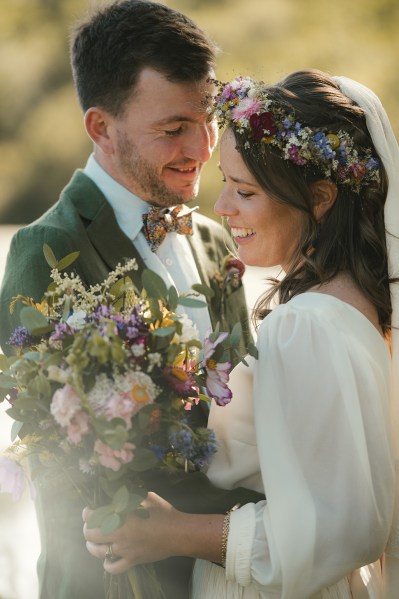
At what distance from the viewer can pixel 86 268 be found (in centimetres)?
327

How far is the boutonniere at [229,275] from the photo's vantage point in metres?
3.88

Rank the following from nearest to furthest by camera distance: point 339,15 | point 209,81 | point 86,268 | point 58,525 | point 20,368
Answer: point 20,368
point 58,525
point 86,268
point 209,81
point 339,15

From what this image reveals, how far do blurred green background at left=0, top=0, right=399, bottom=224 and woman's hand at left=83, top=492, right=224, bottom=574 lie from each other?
12.3 m

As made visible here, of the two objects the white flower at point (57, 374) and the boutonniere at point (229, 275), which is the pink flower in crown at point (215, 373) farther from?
the boutonniere at point (229, 275)

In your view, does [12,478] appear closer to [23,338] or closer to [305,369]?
[23,338]

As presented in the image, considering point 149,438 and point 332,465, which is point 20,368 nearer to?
point 149,438

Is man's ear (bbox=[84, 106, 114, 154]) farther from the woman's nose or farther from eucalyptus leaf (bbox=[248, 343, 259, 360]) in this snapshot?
eucalyptus leaf (bbox=[248, 343, 259, 360])

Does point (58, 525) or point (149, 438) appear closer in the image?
point (149, 438)

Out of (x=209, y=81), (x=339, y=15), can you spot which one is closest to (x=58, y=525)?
(x=209, y=81)

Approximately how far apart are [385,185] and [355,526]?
1097mm

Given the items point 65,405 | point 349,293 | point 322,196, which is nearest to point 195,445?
point 65,405

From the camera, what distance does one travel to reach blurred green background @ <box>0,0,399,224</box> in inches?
584

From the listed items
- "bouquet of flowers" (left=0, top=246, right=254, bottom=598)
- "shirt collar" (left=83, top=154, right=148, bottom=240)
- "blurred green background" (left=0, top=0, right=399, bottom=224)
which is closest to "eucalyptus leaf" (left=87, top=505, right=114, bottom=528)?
"bouquet of flowers" (left=0, top=246, right=254, bottom=598)

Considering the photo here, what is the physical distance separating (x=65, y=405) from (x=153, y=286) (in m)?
0.42
